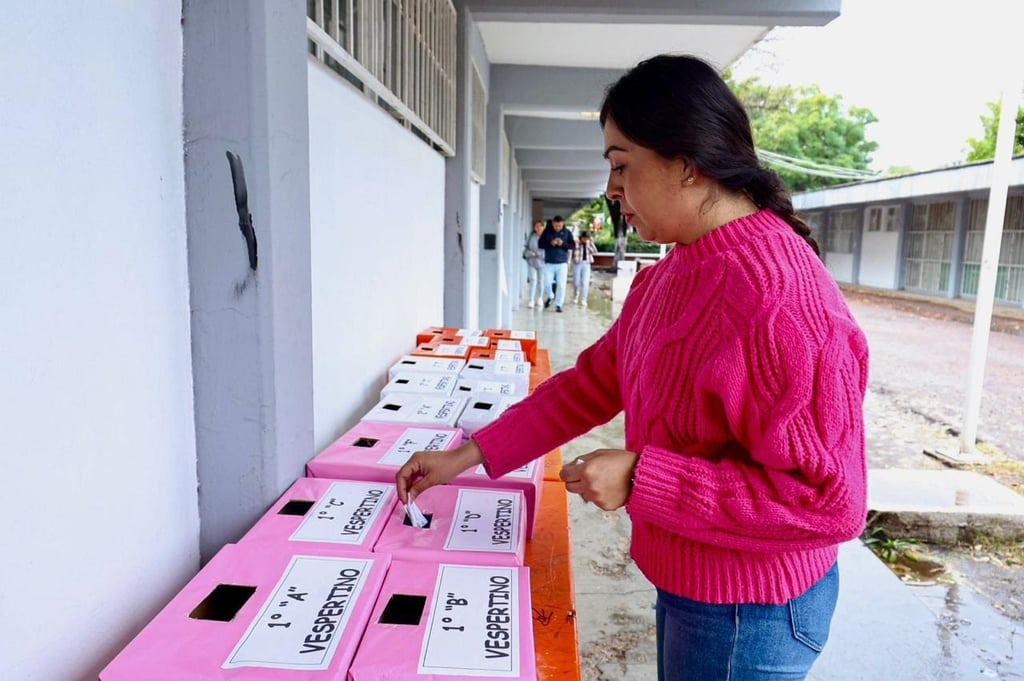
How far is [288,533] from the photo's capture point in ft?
4.27

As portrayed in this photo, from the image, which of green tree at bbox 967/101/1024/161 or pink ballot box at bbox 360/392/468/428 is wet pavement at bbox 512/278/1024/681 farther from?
green tree at bbox 967/101/1024/161

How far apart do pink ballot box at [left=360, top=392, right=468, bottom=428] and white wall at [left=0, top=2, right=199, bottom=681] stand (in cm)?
65

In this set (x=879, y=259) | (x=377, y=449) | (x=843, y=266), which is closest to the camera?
(x=377, y=449)

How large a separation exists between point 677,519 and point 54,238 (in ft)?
3.05

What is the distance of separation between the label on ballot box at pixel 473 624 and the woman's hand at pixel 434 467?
0.19 meters

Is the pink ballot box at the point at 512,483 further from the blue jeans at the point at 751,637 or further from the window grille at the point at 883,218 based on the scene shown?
the window grille at the point at 883,218

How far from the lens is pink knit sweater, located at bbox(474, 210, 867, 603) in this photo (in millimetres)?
861

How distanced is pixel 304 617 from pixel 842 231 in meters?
22.7

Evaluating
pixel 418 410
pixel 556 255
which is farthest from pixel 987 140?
pixel 418 410

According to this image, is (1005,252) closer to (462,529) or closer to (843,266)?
(843,266)

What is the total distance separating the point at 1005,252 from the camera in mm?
14195

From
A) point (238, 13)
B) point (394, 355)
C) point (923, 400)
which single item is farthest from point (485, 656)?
point (923, 400)

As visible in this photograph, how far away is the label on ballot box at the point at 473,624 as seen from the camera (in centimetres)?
93

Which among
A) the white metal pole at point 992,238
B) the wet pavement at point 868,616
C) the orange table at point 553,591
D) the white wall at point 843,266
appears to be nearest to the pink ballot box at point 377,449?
the orange table at point 553,591
